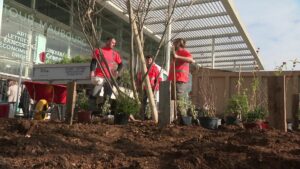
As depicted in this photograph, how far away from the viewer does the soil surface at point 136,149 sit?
2836 mm

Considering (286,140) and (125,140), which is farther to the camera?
(286,140)

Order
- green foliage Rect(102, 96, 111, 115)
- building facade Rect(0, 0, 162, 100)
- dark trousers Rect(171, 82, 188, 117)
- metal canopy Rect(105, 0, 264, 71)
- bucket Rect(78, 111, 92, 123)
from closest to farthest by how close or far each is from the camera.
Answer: bucket Rect(78, 111, 92, 123), green foliage Rect(102, 96, 111, 115), dark trousers Rect(171, 82, 188, 117), building facade Rect(0, 0, 162, 100), metal canopy Rect(105, 0, 264, 71)

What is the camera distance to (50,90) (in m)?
7.19

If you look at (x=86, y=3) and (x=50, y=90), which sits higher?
(x=86, y=3)

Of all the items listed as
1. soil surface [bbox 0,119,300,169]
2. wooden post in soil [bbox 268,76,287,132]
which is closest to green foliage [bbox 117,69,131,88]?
wooden post in soil [bbox 268,76,287,132]

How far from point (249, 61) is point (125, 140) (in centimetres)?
2297

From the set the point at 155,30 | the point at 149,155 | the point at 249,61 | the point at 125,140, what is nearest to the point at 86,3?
the point at 125,140

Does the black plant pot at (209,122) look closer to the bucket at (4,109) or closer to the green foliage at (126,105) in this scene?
the green foliage at (126,105)

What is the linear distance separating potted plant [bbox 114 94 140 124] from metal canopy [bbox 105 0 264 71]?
677 cm

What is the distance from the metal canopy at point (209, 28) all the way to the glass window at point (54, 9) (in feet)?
5.78

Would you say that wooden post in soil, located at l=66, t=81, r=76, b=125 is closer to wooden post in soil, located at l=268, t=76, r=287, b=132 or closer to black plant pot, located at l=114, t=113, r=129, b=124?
black plant pot, located at l=114, t=113, r=129, b=124

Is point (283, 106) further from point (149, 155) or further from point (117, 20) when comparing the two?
point (117, 20)

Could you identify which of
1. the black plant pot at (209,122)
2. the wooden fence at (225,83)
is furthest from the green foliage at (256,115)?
the wooden fence at (225,83)

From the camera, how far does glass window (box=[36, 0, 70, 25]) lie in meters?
14.3
